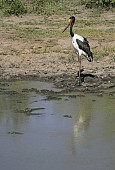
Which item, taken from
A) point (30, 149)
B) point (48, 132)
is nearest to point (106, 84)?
point (48, 132)

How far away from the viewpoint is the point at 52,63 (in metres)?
12.4

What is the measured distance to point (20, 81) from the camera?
1120 cm

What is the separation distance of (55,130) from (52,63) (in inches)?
203

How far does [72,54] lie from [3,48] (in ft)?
5.97

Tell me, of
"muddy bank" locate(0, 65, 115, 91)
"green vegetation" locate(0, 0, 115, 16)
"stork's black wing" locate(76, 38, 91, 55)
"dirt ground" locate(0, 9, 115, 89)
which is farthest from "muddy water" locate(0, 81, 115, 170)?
"green vegetation" locate(0, 0, 115, 16)

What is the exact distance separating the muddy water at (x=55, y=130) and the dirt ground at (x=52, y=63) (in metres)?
0.92

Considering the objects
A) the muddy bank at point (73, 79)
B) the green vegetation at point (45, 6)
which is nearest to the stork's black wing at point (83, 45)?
the muddy bank at point (73, 79)

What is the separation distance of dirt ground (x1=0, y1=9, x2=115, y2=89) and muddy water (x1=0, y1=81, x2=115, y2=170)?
92 cm

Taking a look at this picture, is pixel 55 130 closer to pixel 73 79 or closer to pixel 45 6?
pixel 73 79

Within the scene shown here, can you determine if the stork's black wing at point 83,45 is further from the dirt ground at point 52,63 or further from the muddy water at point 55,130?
the muddy water at point 55,130

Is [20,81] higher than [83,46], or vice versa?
[83,46]

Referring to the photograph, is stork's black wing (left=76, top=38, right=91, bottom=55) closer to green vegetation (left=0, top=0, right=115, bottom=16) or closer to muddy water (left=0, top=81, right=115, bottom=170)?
muddy water (left=0, top=81, right=115, bottom=170)

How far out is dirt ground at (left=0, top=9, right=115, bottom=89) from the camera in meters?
11.2

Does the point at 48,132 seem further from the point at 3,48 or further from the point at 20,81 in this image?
the point at 3,48
